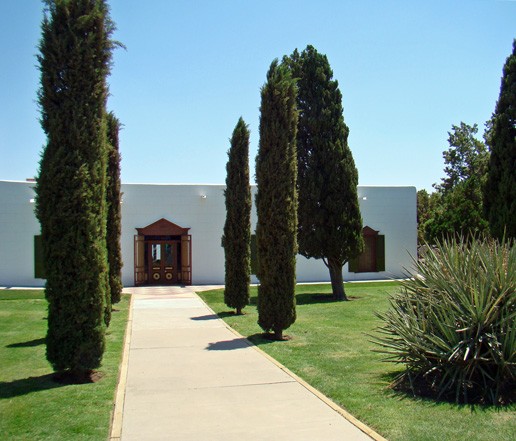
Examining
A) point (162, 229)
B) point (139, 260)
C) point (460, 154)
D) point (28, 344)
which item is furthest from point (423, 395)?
point (460, 154)

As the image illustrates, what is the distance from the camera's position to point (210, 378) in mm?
7621

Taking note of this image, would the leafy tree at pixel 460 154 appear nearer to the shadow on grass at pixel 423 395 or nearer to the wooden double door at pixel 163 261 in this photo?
the wooden double door at pixel 163 261

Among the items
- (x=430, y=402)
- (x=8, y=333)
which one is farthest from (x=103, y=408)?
(x=8, y=333)

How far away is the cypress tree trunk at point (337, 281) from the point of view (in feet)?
60.9

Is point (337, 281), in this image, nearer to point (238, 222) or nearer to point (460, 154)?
point (238, 222)

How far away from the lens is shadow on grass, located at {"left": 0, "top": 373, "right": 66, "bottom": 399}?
6684 mm

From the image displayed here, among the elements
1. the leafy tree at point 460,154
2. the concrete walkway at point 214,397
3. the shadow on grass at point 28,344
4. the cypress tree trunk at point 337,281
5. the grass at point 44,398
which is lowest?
the concrete walkway at point 214,397

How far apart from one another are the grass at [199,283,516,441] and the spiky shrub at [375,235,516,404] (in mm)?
396

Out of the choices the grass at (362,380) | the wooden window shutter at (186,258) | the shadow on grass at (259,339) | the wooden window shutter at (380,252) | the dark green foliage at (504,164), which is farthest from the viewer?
the wooden window shutter at (380,252)

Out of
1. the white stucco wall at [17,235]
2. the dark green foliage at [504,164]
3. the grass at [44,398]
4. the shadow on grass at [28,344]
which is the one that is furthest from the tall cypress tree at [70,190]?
the white stucco wall at [17,235]

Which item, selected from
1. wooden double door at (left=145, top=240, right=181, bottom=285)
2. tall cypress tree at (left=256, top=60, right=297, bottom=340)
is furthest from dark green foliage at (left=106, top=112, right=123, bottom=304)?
wooden double door at (left=145, top=240, right=181, bottom=285)

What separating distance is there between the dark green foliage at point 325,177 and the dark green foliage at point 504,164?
4.27 meters

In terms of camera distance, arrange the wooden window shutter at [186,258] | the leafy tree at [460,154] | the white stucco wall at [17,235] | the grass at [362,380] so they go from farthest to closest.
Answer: the leafy tree at [460,154]
the wooden window shutter at [186,258]
the white stucco wall at [17,235]
the grass at [362,380]

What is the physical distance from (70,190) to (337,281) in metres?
12.7
